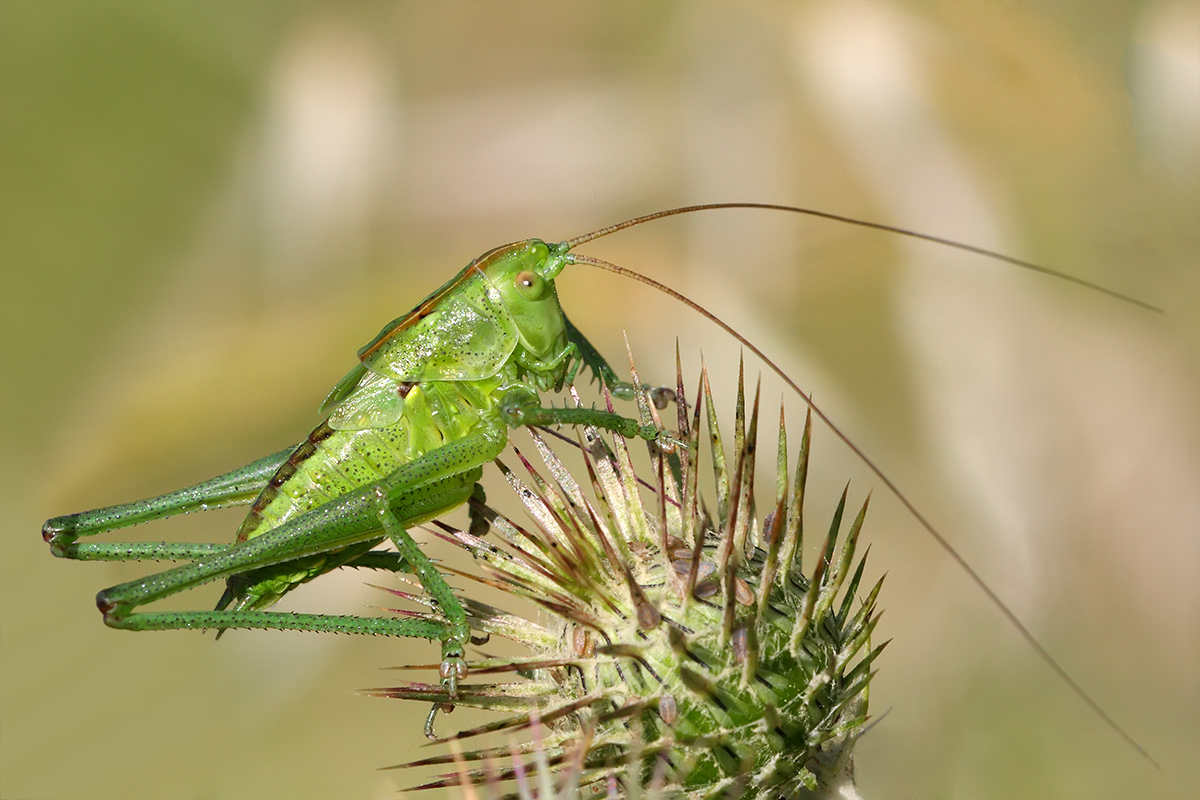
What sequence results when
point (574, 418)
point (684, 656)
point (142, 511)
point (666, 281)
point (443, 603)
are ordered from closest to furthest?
point (684, 656) < point (443, 603) < point (574, 418) < point (142, 511) < point (666, 281)

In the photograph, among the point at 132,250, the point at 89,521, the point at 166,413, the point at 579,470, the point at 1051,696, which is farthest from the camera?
the point at 132,250

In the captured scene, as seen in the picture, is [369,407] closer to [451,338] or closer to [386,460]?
[386,460]

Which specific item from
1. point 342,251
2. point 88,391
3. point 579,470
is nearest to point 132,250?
point 88,391

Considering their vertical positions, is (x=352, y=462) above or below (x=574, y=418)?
above

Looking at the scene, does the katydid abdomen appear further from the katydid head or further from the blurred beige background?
the blurred beige background

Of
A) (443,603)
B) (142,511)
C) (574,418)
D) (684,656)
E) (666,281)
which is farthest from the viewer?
(666,281)

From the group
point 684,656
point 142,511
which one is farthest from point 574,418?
point 142,511

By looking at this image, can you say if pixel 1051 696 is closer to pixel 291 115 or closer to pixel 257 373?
pixel 257 373
